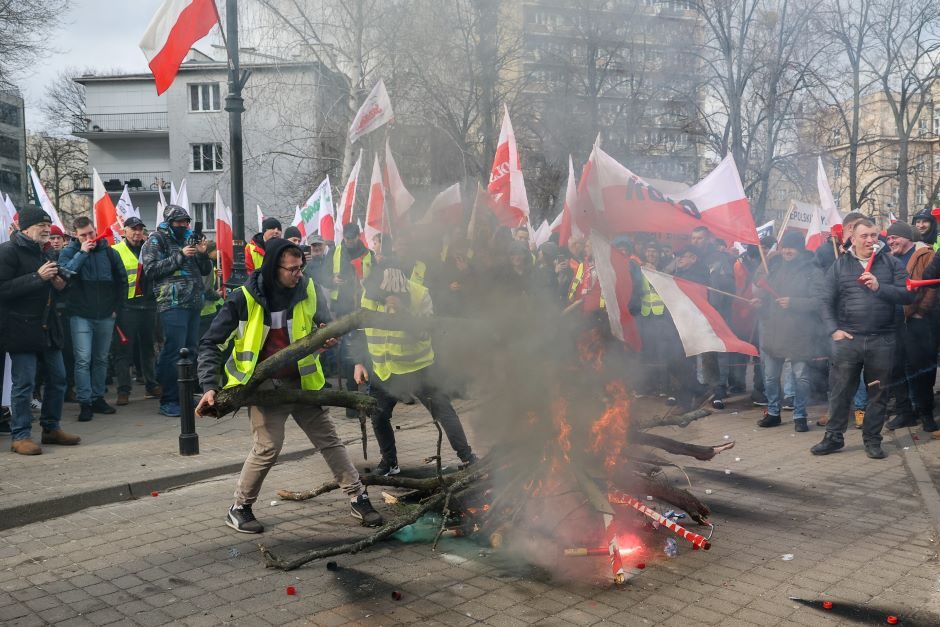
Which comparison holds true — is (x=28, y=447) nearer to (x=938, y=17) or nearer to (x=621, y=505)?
(x=621, y=505)

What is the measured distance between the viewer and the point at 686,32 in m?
19.5

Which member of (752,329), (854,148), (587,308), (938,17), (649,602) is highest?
(938,17)

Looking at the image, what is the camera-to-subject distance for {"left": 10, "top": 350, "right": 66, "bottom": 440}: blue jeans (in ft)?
23.4

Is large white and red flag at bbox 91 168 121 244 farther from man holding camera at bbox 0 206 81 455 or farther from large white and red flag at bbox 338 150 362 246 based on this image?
man holding camera at bbox 0 206 81 455

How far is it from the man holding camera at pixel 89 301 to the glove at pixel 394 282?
3827 mm

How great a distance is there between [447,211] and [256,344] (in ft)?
10.7

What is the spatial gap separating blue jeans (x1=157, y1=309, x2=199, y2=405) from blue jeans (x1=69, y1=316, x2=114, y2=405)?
596 mm

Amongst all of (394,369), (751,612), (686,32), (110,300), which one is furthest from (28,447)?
(686,32)

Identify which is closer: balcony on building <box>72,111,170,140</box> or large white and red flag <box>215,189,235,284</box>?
large white and red flag <box>215,189,235,284</box>

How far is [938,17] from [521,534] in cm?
2925

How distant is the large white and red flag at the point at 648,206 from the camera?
6.12m

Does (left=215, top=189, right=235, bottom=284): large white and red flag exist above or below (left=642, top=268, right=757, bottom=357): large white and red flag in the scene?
above

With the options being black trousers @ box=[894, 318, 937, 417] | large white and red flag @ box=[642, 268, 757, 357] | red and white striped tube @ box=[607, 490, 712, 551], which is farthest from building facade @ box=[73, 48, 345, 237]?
red and white striped tube @ box=[607, 490, 712, 551]

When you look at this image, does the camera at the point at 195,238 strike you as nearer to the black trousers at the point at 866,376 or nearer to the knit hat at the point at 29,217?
the knit hat at the point at 29,217
